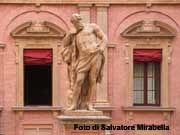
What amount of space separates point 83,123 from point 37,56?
15.1 metres

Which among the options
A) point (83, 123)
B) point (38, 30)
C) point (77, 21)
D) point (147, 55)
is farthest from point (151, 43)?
point (83, 123)

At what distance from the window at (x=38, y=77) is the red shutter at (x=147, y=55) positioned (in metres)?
3.17

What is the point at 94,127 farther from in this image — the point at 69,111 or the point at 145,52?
the point at 145,52

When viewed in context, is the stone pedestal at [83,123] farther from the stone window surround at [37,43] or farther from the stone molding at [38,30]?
the stone molding at [38,30]

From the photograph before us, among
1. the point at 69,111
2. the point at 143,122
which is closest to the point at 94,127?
the point at 69,111

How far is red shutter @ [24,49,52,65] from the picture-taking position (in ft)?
124

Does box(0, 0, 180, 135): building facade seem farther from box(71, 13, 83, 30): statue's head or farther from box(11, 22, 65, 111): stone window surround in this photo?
box(71, 13, 83, 30): statue's head

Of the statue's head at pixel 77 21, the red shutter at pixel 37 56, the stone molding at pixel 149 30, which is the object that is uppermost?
the stone molding at pixel 149 30

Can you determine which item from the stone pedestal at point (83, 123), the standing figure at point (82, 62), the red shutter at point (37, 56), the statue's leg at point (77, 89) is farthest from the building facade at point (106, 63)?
the stone pedestal at point (83, 123)

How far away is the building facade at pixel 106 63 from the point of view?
124ft

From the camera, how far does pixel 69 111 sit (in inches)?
917

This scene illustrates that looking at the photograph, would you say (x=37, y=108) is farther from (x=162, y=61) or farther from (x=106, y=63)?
(x=162, y=61)

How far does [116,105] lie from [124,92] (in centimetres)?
56

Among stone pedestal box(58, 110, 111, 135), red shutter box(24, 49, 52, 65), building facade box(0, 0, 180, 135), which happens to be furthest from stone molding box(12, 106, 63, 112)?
stone pedestal box(58, 110, 111, 135)
